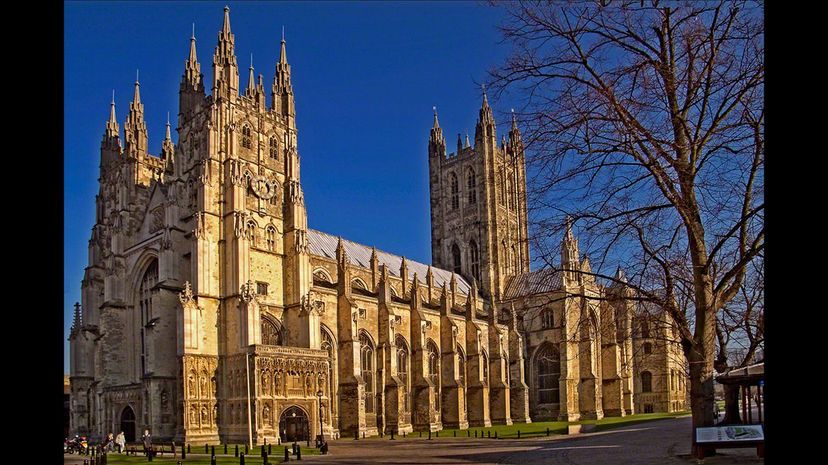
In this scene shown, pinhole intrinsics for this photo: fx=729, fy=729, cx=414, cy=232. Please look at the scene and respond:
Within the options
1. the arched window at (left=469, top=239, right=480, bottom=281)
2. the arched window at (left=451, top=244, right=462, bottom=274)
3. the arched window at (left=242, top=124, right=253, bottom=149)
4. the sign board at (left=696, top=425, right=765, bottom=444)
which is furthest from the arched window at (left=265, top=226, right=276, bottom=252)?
the sign board at (left=696, top=425, right=765, bottom=444)

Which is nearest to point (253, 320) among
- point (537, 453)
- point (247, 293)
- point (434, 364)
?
point (247, 293)

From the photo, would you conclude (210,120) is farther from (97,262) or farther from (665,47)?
(665,47)

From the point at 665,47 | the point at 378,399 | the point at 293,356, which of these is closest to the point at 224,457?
the point at 293,356

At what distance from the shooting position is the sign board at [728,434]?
57.5 feet

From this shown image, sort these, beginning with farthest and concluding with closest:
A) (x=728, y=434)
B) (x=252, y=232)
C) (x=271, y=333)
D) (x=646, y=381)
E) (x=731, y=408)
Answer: (x=646, y=381) → (x=271, y=333) → (x=252, y=232) → (x=731, y=408) → (x=728, y=434)

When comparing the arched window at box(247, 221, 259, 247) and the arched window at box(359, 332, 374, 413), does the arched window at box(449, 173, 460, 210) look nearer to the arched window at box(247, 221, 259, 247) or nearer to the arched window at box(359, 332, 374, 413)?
the arched window at box(359, 332, 374, 413)

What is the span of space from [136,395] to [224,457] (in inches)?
649

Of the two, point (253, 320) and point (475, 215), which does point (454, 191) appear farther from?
point (253, 320)

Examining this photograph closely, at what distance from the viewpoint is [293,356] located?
46.1 m

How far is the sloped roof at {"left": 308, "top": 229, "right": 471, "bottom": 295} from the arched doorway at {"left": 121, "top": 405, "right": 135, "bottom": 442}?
18322mm

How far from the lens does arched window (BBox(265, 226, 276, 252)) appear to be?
50.1m

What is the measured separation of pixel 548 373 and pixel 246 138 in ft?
125

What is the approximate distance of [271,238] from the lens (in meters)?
50.4
